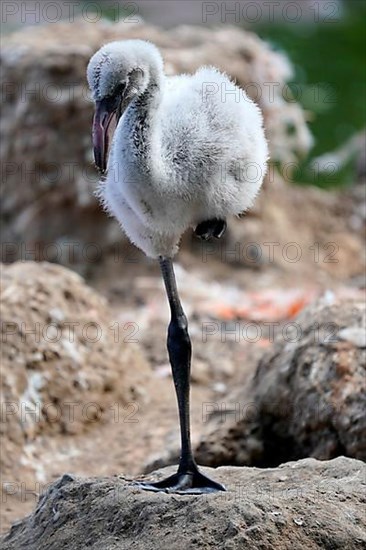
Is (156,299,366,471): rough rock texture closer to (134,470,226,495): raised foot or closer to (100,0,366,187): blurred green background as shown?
(134,470,226,495): raised foot

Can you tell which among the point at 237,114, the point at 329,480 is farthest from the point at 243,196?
the point at 329,480

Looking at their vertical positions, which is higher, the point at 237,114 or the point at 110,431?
the point at 237,114

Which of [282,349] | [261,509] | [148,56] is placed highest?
[148,56]

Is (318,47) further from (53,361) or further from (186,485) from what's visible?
(186,485)

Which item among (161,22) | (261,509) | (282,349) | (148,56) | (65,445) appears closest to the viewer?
(261,509)

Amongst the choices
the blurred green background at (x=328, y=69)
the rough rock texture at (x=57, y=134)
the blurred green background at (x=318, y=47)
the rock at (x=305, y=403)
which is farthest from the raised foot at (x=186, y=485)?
the blurred green background at (x=328, y=69)

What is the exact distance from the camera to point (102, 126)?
352cm

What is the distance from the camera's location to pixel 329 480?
3750 millimetres

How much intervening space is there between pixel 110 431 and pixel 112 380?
0.24m

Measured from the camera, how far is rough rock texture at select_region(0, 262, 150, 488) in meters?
5.24

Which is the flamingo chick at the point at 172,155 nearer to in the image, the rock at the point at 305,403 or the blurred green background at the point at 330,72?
the rock at the point at 305,403

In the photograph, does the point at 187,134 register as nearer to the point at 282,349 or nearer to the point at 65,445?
the point at 282,349

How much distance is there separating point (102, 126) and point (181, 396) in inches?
32.2

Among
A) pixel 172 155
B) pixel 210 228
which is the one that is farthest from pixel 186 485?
pixel 172 155
